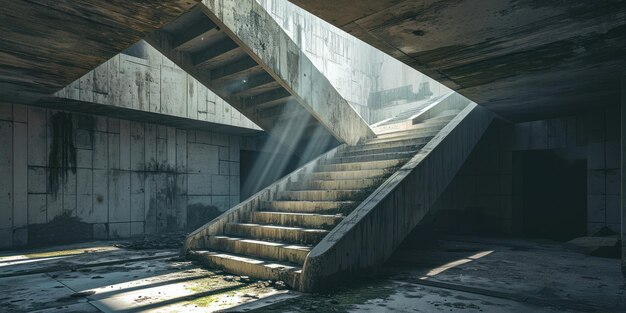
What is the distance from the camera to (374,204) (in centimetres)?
588

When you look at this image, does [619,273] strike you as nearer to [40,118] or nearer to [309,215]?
[309,215]

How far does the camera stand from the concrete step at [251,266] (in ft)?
17.2

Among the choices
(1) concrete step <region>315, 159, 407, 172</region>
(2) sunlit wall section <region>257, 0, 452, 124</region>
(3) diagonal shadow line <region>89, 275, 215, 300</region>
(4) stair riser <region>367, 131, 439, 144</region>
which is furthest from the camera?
(2) sunlit wall section <region>257, 0, 452, 124</region>

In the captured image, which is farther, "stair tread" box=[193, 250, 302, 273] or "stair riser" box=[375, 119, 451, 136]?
"stair riser" box=[375, 119, 451, 136]

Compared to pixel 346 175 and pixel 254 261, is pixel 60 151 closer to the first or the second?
pixel 254 261

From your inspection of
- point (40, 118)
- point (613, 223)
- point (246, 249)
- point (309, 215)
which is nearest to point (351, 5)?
point (309, 215)

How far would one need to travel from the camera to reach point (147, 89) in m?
10.3

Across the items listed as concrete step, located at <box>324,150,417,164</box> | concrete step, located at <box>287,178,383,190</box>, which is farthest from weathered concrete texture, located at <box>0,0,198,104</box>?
concrete step, located at <box>324,150,417,164</box>

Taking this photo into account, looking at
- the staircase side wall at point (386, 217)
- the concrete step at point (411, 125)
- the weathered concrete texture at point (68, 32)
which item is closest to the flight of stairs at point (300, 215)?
the staircase side wall at point (386, 217)

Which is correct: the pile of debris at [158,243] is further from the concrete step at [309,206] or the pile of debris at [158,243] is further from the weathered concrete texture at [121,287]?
the concrete step at [309,206]

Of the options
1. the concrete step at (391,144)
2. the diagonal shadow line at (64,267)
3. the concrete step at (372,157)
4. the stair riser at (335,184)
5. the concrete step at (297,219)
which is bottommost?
the diagonal shadow line at (64,267)

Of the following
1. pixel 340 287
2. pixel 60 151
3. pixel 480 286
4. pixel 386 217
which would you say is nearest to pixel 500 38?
pixel 386 217

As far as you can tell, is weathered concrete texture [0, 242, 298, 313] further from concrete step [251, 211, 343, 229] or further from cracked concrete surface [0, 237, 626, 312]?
concrete step [251, 211, 343, 229]

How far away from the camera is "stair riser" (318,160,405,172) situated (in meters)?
8.09
